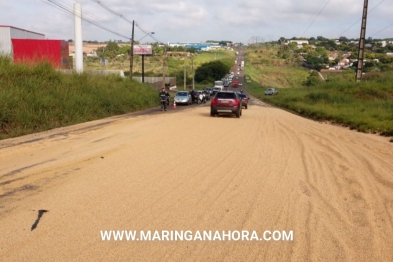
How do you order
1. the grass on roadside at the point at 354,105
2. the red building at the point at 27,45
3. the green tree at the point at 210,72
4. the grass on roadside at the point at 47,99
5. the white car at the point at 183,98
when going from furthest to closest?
the green tree at the point at 210,72, the red building at the point at 27,45, the white car at the point at 183,98, the grass on roadside at the point at 354,105, the grass on roadside at the point at 47,99

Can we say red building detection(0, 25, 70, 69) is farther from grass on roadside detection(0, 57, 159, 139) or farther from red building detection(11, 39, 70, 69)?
grass on roadside detection(0, 57, 159, 139)

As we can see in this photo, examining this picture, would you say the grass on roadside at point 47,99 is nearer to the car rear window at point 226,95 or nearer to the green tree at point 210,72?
the car rear window at point 226,95

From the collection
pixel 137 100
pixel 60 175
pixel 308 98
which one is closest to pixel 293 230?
pixel 60 175

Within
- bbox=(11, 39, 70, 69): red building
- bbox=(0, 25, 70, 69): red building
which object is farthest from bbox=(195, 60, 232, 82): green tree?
bbox=(0, 25, 70, 69): red building

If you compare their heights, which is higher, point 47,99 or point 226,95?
point 47,99

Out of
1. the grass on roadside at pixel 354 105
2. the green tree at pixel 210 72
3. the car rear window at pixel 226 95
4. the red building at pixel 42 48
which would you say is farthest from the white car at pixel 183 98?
the green tree at pixel 210 72

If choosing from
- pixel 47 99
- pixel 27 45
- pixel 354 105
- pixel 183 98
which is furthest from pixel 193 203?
pixel 27 45

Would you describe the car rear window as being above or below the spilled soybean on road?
below

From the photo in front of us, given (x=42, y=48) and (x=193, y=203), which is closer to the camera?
(x=193, y=203)

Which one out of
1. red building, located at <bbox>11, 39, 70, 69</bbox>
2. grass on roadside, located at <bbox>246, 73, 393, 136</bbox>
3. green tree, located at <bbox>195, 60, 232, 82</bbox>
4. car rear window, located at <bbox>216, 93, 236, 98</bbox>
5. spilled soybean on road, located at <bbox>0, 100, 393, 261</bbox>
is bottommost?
green tree, located at <bbox>195, 60, 232, 82</bbox>

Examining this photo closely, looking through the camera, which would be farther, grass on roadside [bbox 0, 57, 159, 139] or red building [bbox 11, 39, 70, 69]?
red building [bbox 11, 39, 70, 69]

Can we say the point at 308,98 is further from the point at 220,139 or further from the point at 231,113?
the point at 220,139

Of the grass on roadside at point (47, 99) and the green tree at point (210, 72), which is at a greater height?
→ the grass on roadside at point (47, 99)

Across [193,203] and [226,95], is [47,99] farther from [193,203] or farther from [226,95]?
[193,203]
